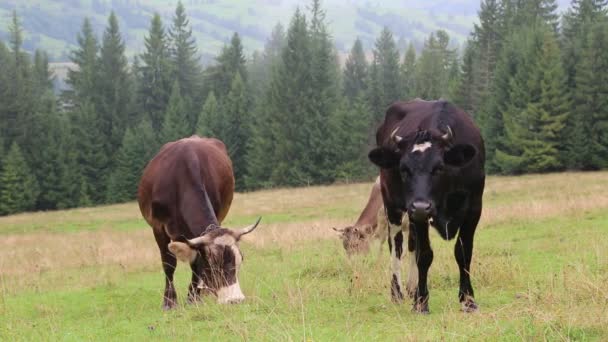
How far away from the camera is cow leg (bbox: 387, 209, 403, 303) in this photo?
25.8 feet

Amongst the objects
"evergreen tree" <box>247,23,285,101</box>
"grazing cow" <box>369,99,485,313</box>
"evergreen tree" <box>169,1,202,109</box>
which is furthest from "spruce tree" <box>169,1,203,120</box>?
"grazing cow" <box>369,99,485,313</box>

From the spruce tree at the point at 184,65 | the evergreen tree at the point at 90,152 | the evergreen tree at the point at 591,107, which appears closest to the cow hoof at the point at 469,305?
the evergreen tree at the point at 591,107

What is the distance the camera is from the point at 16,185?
56.7 meters

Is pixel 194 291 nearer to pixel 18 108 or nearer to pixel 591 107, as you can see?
pixel 591 107

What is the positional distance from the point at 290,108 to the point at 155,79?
19854 millimetres

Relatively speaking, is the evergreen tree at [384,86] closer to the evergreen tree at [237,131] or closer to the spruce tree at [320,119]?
the spruce tree at [320,119]

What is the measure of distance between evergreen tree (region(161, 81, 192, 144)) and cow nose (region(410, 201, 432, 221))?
59.5 meters

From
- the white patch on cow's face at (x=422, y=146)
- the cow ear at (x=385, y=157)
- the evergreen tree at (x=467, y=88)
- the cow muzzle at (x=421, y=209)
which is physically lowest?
the cow muzzle at (x=421, y=209)

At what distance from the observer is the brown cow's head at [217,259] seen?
302 inches

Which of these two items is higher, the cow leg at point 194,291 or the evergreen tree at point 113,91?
the evergreen tree at point 113,91

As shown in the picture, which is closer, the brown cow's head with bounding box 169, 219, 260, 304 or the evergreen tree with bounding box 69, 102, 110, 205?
the brown cow's head with bounding box 169, 219, 260, 304

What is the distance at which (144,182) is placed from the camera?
33.8 feet

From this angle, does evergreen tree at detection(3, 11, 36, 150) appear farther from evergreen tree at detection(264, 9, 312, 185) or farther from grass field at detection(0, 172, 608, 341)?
grass field at detection(0, 172, 608, 341)

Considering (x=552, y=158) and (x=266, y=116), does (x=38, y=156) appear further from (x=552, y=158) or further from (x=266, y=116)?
(x=552, y=158)
